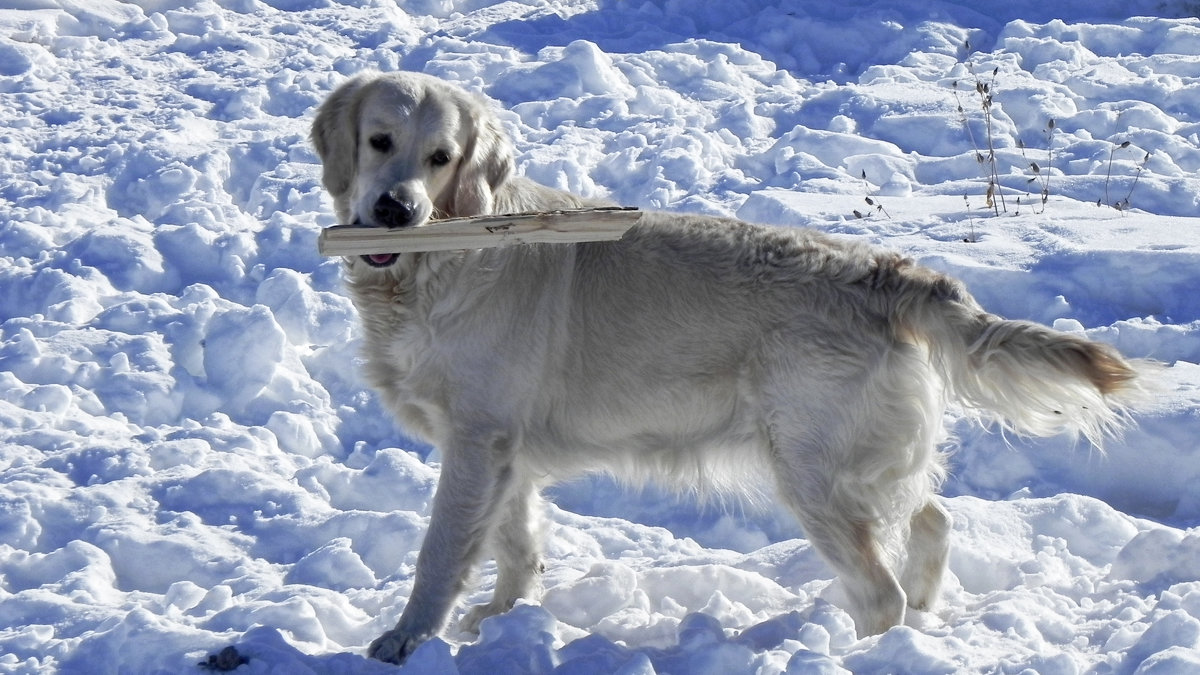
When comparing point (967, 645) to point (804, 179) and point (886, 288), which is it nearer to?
point (886, 288)

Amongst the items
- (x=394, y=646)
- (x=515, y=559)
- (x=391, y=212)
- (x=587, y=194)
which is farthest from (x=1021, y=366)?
(x=587, y=194)

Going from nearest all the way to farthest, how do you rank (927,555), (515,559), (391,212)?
(391,212) < (927,555) < (515,559)

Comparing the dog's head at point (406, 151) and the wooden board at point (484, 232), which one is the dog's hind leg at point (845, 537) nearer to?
the wooden board at point (484, 232)

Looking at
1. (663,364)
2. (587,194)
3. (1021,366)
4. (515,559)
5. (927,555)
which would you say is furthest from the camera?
(587,194)

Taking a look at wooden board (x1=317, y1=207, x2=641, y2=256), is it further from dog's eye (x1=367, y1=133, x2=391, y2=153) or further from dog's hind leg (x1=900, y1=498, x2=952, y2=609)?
dog's hind leg (x1=900, y1=498, x2=952, y2=609)

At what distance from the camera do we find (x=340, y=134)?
4207mm

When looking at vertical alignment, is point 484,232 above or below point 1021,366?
above

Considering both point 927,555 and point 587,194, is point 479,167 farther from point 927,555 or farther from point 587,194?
point 587,194

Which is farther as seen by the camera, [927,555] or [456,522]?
[927,555]

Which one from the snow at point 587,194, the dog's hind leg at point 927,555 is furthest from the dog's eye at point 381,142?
the dog's hind leg at point 927,555

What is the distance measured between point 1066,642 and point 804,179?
438 cm

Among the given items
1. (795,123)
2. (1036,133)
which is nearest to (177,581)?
(795,123)

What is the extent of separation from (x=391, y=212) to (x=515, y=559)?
1.29 m

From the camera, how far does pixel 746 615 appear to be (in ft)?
13.5
